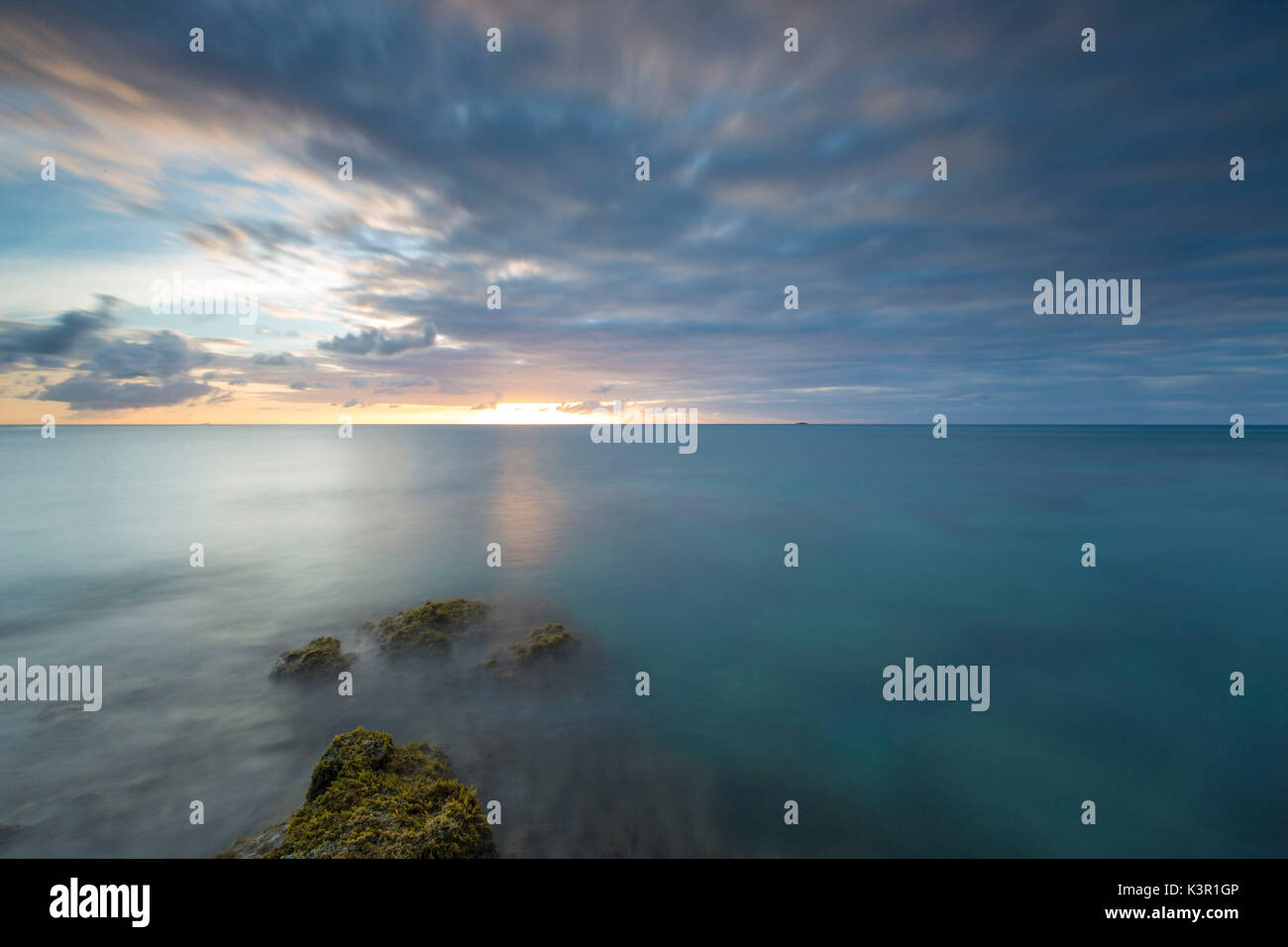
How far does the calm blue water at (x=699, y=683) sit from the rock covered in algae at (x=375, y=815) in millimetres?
1411

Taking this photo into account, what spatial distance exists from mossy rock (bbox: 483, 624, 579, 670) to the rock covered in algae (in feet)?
20.4

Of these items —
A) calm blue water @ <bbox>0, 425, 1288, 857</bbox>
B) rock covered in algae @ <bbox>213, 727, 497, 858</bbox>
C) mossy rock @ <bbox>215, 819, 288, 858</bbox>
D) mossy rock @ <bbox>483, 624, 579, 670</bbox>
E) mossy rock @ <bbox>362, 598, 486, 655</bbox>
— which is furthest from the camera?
mossy rock @ <bbox>362, 598, 486, 655</bbox>

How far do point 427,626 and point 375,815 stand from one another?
11277 millimetres

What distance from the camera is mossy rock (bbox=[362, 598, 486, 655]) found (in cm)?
1836

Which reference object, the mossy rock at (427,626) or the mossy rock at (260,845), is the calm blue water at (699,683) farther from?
the mossy rock at (427,626)

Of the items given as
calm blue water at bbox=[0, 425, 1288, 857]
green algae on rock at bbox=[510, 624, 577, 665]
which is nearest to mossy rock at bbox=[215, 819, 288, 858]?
calm blue water at bbox=[0, 425, 1288, 857]

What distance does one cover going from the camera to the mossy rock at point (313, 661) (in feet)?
53.8

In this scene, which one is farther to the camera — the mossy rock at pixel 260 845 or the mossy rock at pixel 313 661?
the mossy rock at pixel 313 661

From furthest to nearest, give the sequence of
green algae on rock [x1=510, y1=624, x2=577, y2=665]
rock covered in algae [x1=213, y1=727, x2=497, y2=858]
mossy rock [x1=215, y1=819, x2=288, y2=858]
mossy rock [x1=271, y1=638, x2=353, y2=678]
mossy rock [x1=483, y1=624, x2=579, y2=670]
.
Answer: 1. green algae on rock [x1=510, y1=624, x2=577, y2=665]
2. mossy rock [x1=483, y1=624, x2=579, y2=670]
3. mossy rock [x1=271, y1=638, x2=353, y2=678]
4. mossy rock [x1=215, y1=819, x2=288, y2=858]
5. rock covered in algae [x1=213, y1=727, x2=497, y2=858]

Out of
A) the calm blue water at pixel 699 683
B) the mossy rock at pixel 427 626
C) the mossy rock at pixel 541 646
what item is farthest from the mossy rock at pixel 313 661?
the mossy rock at pixel 541 646

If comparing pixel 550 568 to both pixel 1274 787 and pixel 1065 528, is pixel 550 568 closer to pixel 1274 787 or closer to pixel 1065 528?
pixel 1274 787

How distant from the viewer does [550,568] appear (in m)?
29.0

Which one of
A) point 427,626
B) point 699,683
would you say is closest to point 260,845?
point 427,626

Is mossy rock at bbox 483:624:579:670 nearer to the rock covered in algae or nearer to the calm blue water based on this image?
the calm blue water
